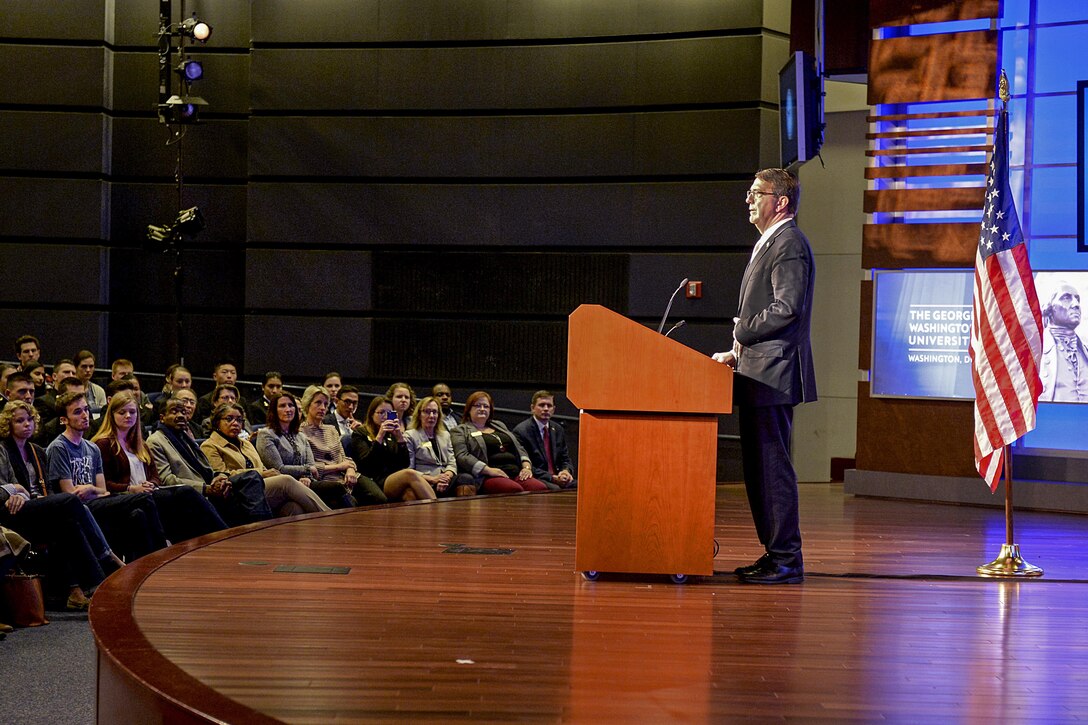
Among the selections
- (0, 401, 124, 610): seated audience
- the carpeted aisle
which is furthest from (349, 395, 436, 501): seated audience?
the carpeted aisle

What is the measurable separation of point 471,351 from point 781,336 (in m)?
6.25

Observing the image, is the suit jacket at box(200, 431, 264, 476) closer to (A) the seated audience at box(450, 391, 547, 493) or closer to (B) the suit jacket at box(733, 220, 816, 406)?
(A) the seated audience at box(450, 391, 547, 493)

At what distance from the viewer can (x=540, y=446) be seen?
7.94 m

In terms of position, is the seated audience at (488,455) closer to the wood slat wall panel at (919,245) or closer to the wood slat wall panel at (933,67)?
the wood slat wall panel at (919,245)

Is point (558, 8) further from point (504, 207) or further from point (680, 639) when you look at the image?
point (680, 639)

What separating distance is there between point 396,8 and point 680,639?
8.00 metres

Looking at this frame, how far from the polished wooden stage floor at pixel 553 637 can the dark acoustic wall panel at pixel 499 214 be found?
497 cm

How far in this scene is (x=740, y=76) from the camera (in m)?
9.46

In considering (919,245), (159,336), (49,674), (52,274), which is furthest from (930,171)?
(52,274)

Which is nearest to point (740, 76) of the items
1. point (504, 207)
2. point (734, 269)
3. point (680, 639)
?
point (734, 269)

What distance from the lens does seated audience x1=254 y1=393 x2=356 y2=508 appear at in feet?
21.8

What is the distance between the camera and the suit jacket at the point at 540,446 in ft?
25.8

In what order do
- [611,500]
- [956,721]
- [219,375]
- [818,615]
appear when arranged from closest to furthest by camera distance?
1. [956,721]
2. [818,615]
3. [611,500]
4. [219,375]

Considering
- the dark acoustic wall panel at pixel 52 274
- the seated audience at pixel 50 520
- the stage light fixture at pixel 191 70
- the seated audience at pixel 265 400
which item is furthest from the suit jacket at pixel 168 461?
the dark acoustic wall panel at pixel 52 274
